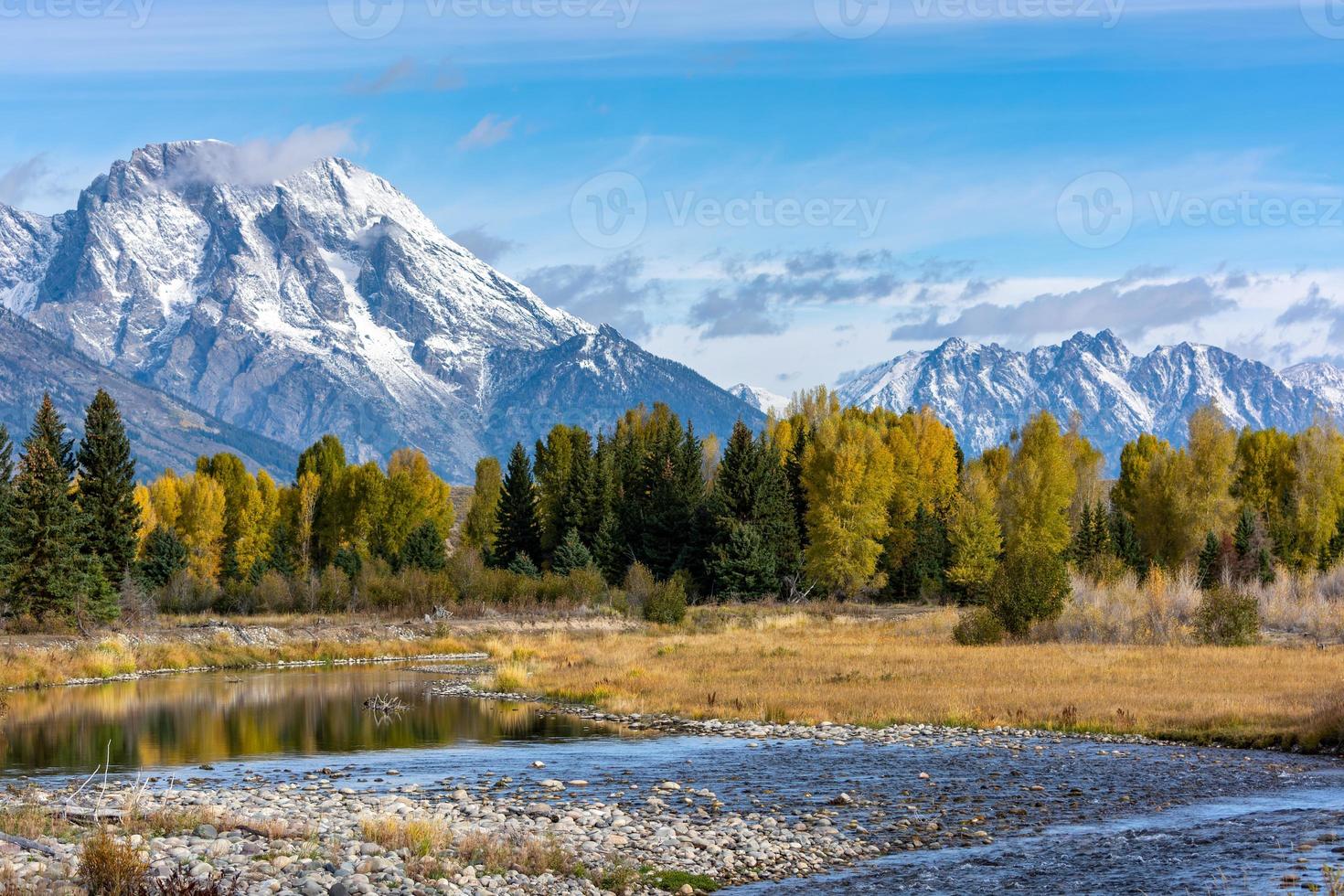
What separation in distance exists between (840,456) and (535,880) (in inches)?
2893

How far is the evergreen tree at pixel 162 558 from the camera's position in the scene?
9300cm

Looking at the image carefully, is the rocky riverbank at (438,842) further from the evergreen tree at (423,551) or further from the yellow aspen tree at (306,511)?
the yellow aspen tree at (306,511)

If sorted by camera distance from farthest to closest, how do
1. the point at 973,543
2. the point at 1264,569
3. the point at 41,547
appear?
the point at 973,543, the point at 1264,569, the point at 41,547

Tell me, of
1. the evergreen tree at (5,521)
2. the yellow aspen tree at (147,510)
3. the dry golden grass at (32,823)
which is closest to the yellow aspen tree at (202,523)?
the yellow aspen tree at (147,510)

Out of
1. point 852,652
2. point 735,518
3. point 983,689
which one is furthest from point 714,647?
point 735,518

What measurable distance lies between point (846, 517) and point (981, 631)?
32778 mm

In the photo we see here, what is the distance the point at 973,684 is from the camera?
41000 mm

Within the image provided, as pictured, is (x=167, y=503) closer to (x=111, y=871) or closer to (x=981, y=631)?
(x=981, y=631)

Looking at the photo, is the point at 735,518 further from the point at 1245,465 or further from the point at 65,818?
the point at 65,818

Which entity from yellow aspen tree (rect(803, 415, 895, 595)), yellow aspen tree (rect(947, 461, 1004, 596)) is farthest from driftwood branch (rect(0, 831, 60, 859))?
yellow aspen tree (rect(803, 415, 895, 595))

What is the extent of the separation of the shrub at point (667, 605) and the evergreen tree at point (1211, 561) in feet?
111

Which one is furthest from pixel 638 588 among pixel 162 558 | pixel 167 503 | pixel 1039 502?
pixel 167 503

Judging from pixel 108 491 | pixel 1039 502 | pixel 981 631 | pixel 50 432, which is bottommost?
pixel 981 631

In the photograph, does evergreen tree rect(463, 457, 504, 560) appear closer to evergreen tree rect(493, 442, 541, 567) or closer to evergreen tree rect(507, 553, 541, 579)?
evergreen tree rect(493, 442, 541, 567)
